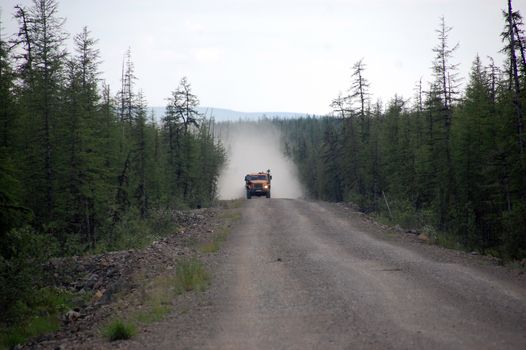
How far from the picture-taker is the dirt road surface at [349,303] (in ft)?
23.6

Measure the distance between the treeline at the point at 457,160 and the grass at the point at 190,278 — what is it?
1092 centimetres

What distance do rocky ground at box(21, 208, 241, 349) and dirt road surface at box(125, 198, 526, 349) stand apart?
1.37 meters

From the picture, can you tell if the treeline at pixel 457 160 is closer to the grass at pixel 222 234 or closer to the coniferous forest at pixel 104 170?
the coniferous forest at pixel 104 170

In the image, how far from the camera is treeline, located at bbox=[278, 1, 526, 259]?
20.9 metres

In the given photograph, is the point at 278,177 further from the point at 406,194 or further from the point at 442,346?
the point at 442,346

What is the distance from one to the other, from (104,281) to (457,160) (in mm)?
23000

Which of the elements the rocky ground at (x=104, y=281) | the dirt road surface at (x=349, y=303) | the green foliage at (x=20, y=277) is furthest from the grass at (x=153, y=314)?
the green foliage at (x=20, y=277)

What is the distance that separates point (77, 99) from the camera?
23.4 meters

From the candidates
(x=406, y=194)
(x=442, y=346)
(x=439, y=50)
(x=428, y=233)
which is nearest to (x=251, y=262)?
(x=442, y=346)

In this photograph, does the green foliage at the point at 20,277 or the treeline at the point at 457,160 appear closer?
the green foliage at the point at 20,277

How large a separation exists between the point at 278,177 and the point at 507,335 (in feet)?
475

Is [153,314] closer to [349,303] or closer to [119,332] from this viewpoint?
[119,332]

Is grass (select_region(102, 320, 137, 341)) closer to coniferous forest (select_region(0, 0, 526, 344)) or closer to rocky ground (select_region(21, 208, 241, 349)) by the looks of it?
rocky ground (select_region(21, 208, 241, 349))

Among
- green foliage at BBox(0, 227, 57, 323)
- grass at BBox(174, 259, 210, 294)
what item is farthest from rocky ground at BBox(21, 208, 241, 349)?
green foliage at BBox(0, 227, 57, 323)
